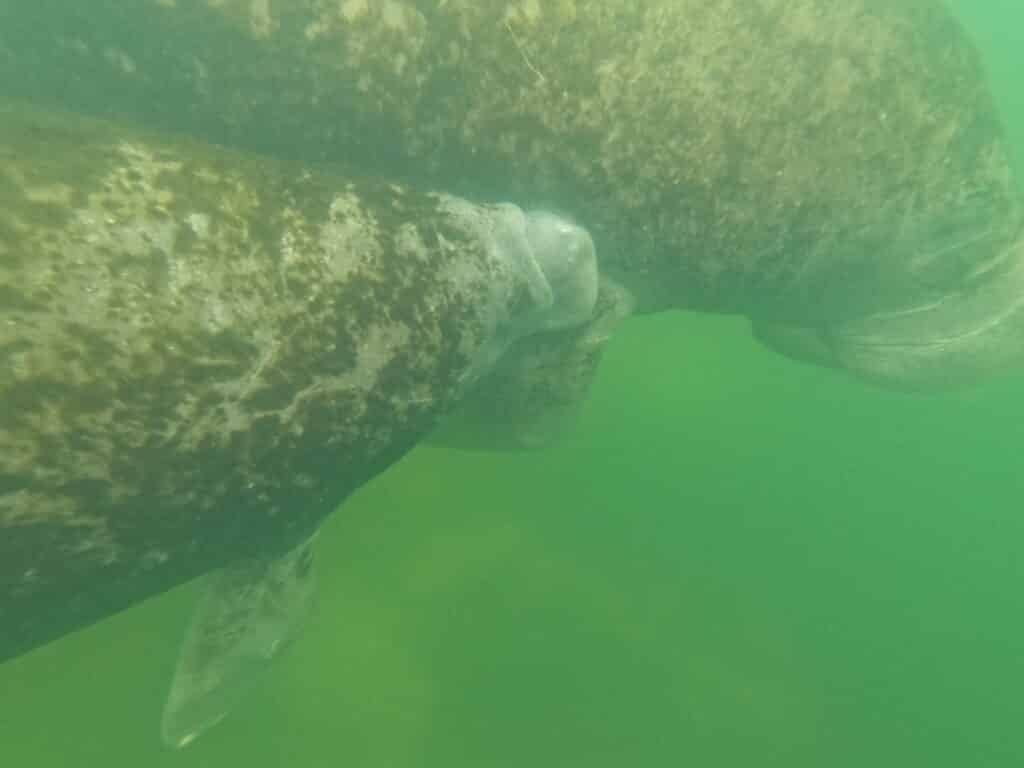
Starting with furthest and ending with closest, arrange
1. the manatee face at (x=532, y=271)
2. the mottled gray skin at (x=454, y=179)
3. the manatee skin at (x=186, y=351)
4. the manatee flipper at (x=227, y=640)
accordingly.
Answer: the manatee face at (x=532, y=271) → the manatee flipper at (x=227, y=640) → the mottled gray skin at (x=454, y=179) → the manatee skin at (x=186, y=351)

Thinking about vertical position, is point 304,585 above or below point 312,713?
above

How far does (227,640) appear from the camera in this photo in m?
4.86

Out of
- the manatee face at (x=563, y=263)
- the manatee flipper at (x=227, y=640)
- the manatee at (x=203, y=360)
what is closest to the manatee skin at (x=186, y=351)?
the manatee at (x=203, y=360)

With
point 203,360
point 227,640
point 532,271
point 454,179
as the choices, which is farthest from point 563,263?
point 227,640

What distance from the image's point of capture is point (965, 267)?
264 inches

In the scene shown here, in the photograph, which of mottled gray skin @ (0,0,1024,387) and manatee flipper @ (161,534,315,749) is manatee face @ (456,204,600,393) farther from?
manatee flipper @ (161,534,315,749)

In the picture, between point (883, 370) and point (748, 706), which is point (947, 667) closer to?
point (748, 706)

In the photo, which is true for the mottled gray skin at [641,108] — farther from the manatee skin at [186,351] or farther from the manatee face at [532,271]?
the manatee skin at [186,351]

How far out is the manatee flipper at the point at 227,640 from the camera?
186 inches

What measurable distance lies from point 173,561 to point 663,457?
20.3 feet

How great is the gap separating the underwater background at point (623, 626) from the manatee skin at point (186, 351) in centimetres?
213

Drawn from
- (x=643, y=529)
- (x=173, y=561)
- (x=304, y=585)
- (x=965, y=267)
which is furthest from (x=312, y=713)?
(x=965, y=267)

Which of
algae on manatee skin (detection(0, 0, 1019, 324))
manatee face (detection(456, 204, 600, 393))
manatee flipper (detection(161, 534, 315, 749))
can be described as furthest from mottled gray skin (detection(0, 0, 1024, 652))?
manatee flipper (detection(161, 534, 315, 749))

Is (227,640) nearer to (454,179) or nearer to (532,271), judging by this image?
(532,271)
